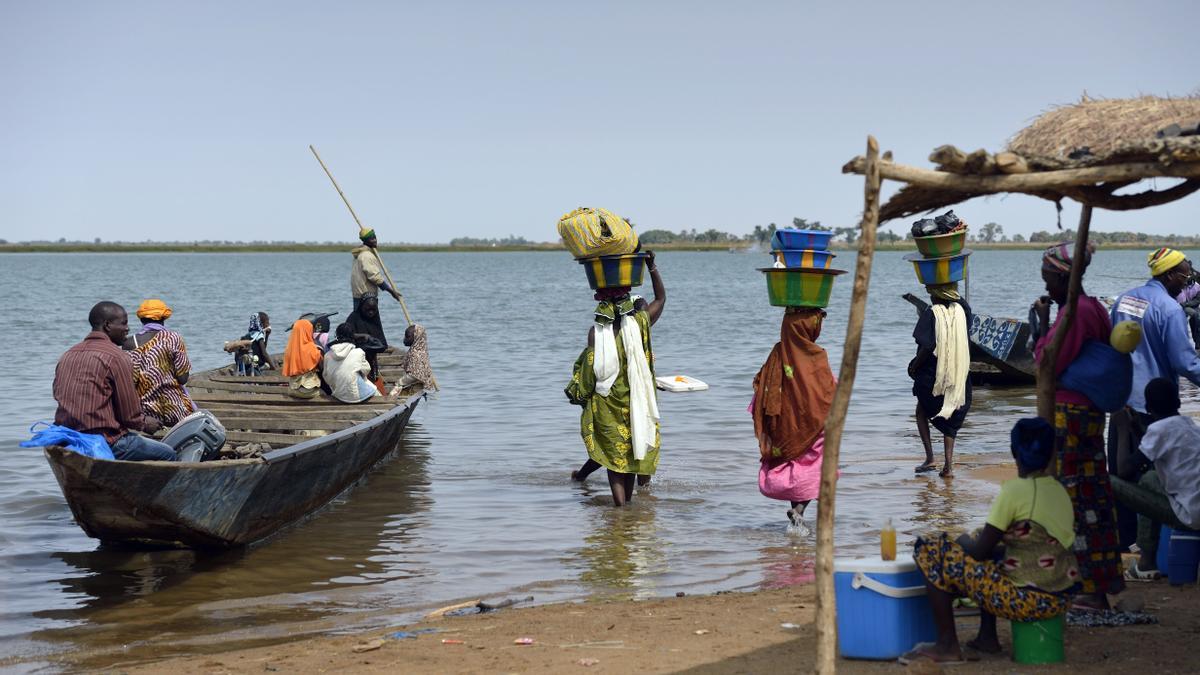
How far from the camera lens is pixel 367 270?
43.5ft

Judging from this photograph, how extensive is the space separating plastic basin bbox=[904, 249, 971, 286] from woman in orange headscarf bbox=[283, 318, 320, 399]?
5.23 meters

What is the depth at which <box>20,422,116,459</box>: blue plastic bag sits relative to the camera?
6.76 m

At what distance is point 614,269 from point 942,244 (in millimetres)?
2650

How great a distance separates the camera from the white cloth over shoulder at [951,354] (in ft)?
31.7

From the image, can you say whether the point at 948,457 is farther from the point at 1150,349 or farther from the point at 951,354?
the point at 1150,349

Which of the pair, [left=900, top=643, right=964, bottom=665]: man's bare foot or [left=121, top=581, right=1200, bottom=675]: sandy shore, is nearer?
[left=900, top=643, right=964, bottom=665]: man's bare foot

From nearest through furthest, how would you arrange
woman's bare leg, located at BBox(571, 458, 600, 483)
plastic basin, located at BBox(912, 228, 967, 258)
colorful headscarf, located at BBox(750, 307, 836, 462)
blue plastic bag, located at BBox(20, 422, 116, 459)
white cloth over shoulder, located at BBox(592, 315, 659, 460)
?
1. blue plastic bag, located at BBox(20, 422, 116, 459)
2. colorful headscarf, located at BBox(750, 307, 836, 462)
3. white cloth over shoulder, located at BBox(592, 315, 659, 460)
4. plastic basin, located at BBox(912, 228, 967, 258)
5. woman's bare leg, located at BBox(571, 458, 600, 483)

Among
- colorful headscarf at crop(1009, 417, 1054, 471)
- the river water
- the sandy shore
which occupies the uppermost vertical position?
colorful headscarf at crop(1009, 417, 1054, 471)

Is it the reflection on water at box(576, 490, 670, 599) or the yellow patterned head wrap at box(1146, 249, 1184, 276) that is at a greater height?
the yellow patterned head wrap at box(1146, 249, 1184, 276)

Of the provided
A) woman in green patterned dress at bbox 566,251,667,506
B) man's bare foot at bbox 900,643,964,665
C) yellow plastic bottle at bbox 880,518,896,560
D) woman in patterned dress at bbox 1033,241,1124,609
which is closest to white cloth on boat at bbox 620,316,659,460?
woman in green patterned dress at bbox 566,251,667,506

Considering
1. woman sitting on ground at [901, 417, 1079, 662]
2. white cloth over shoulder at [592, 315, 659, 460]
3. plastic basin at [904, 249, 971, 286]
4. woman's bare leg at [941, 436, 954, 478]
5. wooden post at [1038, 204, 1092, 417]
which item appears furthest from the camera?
woman's bare leg at [941, 436, 954, 478]

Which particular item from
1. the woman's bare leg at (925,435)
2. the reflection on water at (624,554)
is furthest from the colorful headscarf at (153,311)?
the woman's bare leg at (925,435)

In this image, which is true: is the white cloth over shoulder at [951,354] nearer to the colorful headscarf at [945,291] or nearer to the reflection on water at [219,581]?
the colorful headscarf at [945,291]

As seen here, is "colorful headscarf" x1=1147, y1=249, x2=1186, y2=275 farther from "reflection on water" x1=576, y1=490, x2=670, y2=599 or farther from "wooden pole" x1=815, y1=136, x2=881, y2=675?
"reflection on water" x1=576, y1=490, x2=670, y2=599
